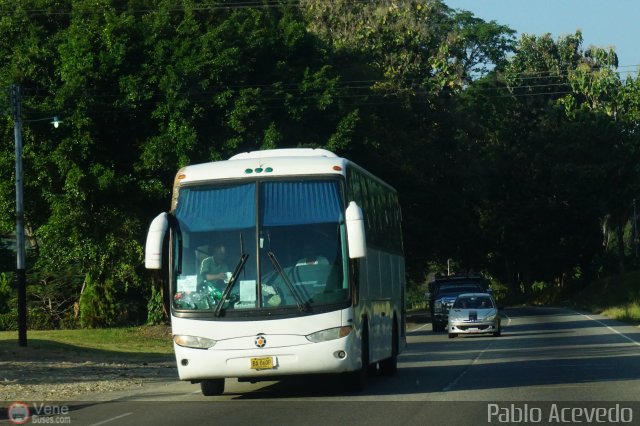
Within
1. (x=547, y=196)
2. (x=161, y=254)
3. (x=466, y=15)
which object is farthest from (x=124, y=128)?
(x=466, y=15)

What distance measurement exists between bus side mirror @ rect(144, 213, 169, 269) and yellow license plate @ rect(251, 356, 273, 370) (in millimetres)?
1913

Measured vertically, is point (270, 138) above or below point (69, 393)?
above

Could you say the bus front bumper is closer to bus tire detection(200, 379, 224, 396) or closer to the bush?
bus tire detection(200, 379, 224, 396)

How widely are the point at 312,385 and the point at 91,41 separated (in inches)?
772

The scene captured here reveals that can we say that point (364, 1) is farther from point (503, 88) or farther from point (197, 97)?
point (197, 97)

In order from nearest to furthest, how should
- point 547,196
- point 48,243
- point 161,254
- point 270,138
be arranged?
point 161,254 < point 270,138 < point 48,243 < point 547,196

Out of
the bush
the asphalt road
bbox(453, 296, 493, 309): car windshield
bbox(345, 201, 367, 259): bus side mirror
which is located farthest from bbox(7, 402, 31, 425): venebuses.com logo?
the bush

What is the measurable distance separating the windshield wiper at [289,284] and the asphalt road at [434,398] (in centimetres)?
139

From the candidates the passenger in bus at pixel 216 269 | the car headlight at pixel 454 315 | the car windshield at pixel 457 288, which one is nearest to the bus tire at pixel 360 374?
the passenger in bus at pixel 216 269

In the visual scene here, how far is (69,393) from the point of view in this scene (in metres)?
19.0

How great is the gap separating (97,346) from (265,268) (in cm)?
1710

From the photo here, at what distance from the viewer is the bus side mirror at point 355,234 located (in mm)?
15930

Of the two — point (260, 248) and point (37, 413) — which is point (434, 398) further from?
point (37, 413)

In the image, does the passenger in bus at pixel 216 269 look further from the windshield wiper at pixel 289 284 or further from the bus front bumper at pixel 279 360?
the bus front bumper at pixel 279 360
